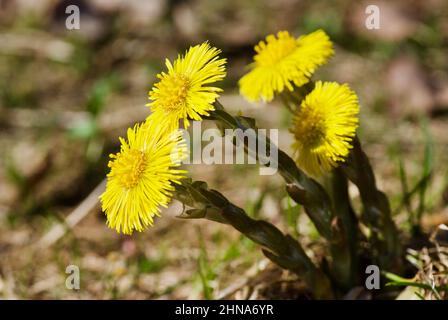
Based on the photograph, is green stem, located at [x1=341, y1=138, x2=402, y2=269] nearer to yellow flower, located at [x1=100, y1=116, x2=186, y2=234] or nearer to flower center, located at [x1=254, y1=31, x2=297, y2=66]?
→ flower center, located at [x1=254, y1=31, x2=297, y2=66]

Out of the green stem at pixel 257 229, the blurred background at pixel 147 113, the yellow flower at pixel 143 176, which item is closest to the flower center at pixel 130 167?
the yellow flower at pixel 143 176

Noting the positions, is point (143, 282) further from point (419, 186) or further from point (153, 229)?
point (419, 186)

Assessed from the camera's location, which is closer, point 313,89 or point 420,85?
point 313,89

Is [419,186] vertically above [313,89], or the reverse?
[313,89]

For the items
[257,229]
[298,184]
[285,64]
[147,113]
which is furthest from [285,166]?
[147,113]

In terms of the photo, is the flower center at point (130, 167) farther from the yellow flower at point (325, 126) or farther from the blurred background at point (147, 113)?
the blurred background at point (147, 113)
